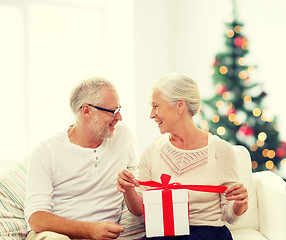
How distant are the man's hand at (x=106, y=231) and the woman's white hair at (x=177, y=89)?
2.27 feet

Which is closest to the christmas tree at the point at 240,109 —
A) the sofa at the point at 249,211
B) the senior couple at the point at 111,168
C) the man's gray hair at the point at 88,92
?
the sofa at the point at 249,211

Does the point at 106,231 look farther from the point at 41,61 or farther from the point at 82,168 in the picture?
the point at 41,61

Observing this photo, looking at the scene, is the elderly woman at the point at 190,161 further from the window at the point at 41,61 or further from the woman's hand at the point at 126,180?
the window at the point at 41,61

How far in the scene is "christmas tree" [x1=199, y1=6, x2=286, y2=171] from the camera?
349 centimetres

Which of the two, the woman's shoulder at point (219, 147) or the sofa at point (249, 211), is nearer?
the woman's shoulder at point (219, 147)

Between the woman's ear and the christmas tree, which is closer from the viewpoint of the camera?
the woman's ear

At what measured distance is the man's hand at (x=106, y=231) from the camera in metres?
1.91

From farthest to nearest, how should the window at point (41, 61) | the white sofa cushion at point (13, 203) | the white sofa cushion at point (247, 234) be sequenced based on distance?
the window at point (41, 61), the white sofa cushion at point (247, 234), the white sofa cushion at point (13, 203)

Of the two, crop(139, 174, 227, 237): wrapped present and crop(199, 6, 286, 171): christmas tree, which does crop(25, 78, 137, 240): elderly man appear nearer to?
crop(139, 174, 227, 237): wrapped present

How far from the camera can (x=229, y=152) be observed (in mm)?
1992

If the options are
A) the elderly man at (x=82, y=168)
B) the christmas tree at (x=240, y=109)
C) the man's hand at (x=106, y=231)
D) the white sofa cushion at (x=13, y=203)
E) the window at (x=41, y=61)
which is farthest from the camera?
the window at (x=41, y=61)

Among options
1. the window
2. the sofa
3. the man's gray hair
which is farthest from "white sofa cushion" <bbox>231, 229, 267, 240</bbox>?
the window

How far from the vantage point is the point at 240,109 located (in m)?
3.60

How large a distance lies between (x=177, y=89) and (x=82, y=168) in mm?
697
